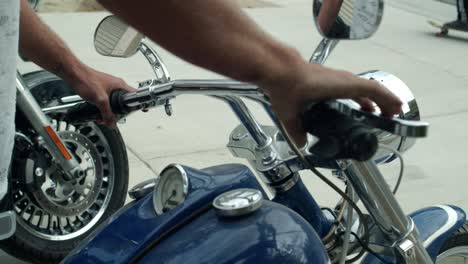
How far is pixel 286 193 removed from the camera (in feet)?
6.75

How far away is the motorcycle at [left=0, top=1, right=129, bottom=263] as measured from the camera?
11.4 ft

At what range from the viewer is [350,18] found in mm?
1668

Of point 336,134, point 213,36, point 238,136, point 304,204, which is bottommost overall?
point 304,204

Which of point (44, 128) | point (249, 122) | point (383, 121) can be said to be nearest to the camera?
point (383, 121)

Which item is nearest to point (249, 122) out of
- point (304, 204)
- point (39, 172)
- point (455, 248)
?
point (304, 204)

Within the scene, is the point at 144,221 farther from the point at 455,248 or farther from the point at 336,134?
the point at 455,248

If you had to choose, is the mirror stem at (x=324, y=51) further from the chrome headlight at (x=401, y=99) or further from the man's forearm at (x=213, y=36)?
the man's forearm at (x=213, y=36)

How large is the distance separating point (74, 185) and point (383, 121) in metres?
2.55

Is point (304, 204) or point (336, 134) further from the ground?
point (336, 134)

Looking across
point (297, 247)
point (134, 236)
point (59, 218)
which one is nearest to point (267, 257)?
Answer: point (297, 247)

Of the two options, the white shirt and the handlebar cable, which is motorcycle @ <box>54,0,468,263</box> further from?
the white shirt

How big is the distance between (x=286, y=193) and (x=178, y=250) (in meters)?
0.51

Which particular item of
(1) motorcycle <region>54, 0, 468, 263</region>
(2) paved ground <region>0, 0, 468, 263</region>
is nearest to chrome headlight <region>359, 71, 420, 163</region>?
(1) motorcycle <region>54, 0, 468, 263</region>

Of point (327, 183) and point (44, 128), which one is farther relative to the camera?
point (44, 128)
